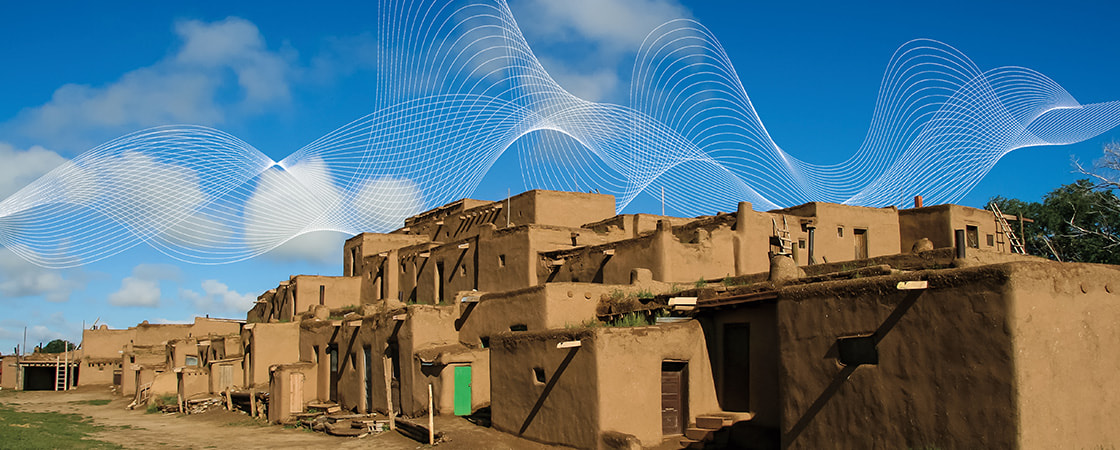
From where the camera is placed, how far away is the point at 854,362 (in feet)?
50.6

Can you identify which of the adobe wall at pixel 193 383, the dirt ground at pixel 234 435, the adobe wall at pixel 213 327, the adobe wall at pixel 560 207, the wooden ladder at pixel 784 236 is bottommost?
the dirt ground at pixel 234 435

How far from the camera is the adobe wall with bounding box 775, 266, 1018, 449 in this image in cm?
1310

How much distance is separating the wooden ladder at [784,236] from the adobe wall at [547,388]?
1231cm

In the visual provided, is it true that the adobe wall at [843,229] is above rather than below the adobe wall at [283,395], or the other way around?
above

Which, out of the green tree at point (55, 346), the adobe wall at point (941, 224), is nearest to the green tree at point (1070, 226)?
the adobe wall at point (941, 224)

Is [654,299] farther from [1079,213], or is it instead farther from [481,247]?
[1079,213]

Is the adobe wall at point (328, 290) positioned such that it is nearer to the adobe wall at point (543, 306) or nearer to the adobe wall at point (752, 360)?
the adobe wall at point (543, 306)

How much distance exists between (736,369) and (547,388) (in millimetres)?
4418

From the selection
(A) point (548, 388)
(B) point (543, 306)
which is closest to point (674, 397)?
(A) point (548, 388)

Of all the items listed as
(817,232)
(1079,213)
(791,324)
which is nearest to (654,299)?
(791,324)

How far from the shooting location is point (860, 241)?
3616cm

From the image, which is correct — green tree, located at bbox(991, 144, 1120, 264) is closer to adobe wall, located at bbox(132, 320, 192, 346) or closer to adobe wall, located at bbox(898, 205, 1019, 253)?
adobe wall, located at bbox(898, 205, 1019, 253)

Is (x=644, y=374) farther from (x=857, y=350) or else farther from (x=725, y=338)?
(x=857, y=350)

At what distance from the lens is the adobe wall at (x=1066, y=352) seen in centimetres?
1289
